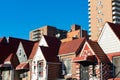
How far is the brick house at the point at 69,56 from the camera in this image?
161 feet

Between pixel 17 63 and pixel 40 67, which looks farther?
pixel 17 63

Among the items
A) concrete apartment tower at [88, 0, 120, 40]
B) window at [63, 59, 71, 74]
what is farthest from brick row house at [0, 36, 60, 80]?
concrete apartment tower at [88, 0, 120, 40]

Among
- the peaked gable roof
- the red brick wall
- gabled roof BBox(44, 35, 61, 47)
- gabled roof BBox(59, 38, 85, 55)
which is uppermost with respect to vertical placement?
gabled roof BBox(44, 35, 61, 47)

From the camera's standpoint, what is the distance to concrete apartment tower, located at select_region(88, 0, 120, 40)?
138125 millimetres

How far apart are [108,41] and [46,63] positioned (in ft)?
36.6

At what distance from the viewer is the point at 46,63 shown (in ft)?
166

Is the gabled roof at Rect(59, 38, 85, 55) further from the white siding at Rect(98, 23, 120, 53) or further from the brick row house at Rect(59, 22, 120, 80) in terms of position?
the white siding at Rect(98, 23, 120, 53)

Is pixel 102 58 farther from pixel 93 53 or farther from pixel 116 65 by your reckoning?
pixel 116 65

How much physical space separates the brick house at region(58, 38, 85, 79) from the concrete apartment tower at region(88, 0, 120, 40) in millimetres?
85822

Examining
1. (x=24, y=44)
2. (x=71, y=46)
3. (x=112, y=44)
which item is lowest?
(x=112, y=44)

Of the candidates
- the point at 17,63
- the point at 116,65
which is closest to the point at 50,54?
the point at 17,63

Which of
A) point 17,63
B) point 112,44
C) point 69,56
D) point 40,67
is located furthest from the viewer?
point 17,63

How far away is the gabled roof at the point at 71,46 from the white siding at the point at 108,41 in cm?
587

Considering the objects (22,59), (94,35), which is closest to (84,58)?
(22,59)
